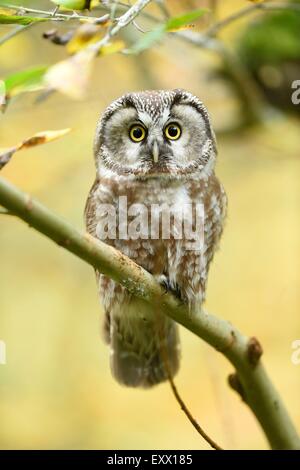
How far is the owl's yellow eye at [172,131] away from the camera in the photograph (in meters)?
2.61

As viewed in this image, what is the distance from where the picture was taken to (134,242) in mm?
2807

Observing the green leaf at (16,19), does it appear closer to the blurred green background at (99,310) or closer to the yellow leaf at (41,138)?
the yellow leaf at (41,138)

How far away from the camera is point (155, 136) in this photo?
2.54m

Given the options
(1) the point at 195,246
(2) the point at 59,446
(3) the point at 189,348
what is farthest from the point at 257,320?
(1) the point at 195,246

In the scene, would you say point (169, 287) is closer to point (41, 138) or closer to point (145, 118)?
point (145, 118)

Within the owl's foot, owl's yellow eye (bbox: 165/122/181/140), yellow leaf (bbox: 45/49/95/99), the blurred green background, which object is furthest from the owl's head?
the blurred green background

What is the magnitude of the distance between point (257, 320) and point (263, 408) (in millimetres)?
4330

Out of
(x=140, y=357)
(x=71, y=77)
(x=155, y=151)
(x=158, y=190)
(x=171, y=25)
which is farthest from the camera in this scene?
(x=140, y=357)

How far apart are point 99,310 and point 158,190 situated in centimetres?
428

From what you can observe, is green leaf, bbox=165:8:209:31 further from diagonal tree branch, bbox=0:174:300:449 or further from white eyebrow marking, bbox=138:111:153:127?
white eyebrow marking, bbox=138:111:153:127

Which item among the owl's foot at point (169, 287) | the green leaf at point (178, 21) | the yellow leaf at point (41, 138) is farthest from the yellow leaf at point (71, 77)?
the owl's foot at point (169, 287)

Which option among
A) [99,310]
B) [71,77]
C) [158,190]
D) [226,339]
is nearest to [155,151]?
[158,190]

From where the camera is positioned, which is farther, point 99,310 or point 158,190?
point 99,310
